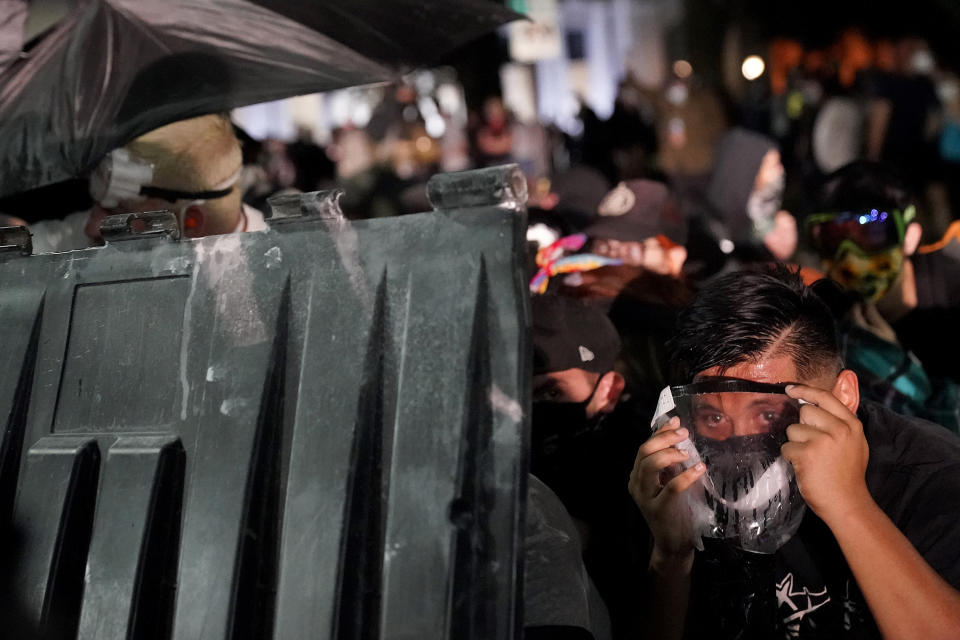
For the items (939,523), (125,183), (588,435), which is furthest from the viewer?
(125,183)

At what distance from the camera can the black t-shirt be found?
2.20 meters

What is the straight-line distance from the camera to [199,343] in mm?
1943

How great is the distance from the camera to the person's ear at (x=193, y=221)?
345 cm

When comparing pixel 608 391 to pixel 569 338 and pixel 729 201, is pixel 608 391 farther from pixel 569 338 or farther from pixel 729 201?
pixel 729 201

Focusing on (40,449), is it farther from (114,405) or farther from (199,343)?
(199,343)

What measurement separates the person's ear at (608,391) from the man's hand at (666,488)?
3.36ft

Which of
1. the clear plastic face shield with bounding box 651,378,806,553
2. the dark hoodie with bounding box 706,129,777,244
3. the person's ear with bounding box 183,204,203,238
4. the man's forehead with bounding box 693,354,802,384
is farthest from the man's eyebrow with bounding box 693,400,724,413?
the dark hoodie with bounding box 706,129,777,244

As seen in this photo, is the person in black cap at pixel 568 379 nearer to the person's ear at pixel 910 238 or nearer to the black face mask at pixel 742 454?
the black face mask at pixel 742 454

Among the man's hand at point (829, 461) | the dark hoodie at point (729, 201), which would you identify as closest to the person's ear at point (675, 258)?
the dark hoodie at point (729, 201)

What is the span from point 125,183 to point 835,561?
252 centimetres

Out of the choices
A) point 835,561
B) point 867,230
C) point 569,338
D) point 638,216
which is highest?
point 638,216

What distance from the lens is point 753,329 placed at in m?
2.49

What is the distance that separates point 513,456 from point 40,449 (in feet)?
3.23

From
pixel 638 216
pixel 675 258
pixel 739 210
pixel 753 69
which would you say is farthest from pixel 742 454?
pixel 753 69
